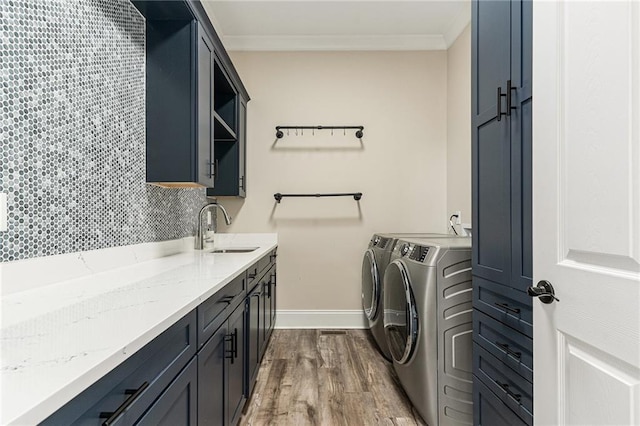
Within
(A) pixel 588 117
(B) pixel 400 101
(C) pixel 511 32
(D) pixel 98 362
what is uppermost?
(B) pixel 400 101

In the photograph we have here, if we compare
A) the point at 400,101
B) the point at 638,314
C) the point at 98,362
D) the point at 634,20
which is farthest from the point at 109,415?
the point at 400,101

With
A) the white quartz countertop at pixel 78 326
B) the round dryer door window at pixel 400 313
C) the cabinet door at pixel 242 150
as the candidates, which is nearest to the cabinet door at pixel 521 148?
the round dryer door window at pixel 400 313

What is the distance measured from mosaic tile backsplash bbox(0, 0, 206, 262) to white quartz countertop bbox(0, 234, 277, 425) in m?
0.17

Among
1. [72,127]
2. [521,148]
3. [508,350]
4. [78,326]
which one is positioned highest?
[72,127]

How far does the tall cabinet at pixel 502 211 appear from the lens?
3.89ft

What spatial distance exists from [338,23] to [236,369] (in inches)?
114

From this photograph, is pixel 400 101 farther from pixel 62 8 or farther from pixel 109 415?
pixel 109 415

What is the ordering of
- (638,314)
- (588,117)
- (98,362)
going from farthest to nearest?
(588,117) → (638,314) → (98,362)

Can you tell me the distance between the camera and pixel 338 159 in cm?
347

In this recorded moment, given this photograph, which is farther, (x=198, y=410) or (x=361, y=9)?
(x=361, y=9)

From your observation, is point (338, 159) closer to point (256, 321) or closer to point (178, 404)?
point (256, 321)

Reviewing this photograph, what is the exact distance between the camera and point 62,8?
1.31m

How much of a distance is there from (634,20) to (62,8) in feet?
5.66

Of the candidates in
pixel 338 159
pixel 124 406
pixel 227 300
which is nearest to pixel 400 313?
pixel 227 300
